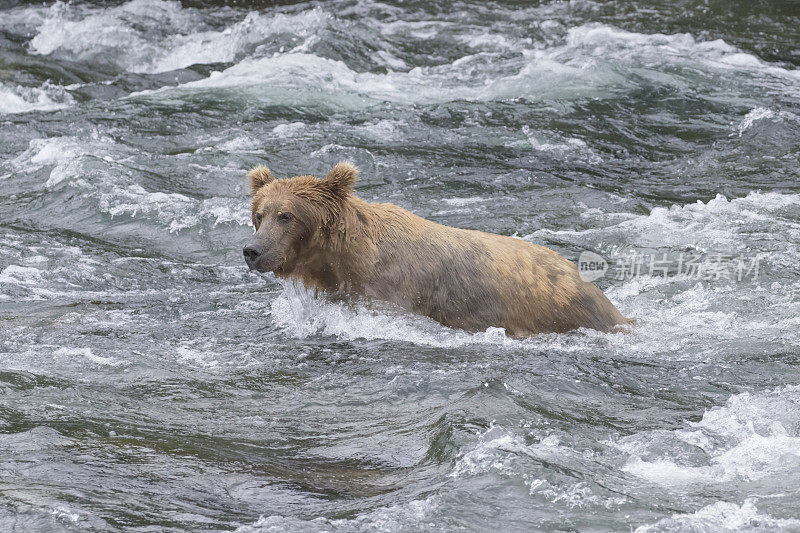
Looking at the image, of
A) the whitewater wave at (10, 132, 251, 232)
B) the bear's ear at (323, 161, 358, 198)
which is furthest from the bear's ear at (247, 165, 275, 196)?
the whitewater wave at (10, 132, 251, 232)

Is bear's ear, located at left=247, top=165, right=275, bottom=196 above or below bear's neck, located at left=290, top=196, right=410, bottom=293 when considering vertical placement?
above

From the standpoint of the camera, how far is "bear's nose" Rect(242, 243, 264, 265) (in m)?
6.73

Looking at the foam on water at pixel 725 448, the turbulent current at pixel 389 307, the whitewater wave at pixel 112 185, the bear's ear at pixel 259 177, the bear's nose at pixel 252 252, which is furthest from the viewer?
the whitewater wave at pixel 112 185

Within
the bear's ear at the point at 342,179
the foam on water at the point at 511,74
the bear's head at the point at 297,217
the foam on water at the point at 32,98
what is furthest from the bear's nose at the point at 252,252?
the foam on water at the point at 32,98

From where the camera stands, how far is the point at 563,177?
10.9 metres

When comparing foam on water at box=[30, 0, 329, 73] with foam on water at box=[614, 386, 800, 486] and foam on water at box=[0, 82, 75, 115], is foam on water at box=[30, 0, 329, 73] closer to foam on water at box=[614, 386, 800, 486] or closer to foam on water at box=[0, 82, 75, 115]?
foam on water at box=[0, 82, 75, 115]

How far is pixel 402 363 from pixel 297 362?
73 cm

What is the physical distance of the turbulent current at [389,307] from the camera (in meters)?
4.41

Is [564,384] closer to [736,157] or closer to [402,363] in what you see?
[402,363]

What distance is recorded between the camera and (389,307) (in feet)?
22.7

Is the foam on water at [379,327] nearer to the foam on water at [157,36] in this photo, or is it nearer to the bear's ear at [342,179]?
the bear's ear at [342,179]

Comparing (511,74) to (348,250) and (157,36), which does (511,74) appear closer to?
(157,36)

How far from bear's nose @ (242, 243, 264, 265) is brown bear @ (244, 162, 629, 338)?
3 centimetres

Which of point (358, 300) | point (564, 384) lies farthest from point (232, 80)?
point (564, 384)
